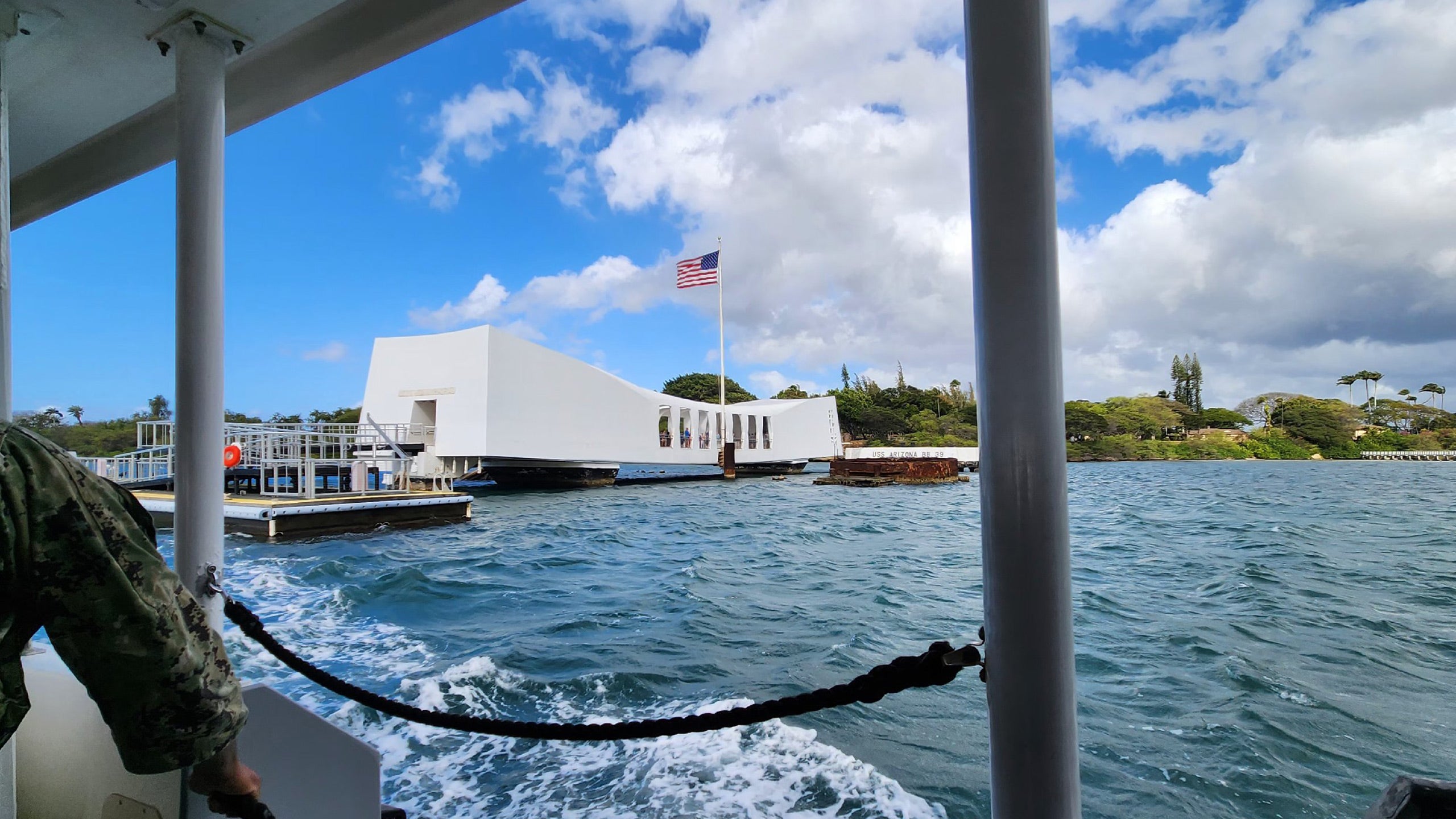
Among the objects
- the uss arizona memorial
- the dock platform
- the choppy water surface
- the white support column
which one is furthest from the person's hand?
the uss arizona memorial

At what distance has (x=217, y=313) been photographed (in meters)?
1.70

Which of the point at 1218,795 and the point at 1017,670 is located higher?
the point at 1017,670

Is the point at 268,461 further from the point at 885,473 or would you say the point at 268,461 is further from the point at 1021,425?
the point at 885,473

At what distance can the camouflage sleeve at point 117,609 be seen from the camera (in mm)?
528

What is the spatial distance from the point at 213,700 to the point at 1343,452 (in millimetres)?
69375

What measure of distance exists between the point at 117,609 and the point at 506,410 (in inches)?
701

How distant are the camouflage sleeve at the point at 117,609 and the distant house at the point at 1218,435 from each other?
62.9 m

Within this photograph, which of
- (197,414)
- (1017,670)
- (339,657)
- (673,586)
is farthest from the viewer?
(673,586)

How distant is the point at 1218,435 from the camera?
51.7m

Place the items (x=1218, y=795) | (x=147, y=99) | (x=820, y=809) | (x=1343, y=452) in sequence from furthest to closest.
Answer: (x=1343, y=452) → (x=1218, y=795) → (x=820, y=809) → (x=147, y=99)

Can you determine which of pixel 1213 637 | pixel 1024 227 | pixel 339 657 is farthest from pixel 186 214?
pixel 1213 637

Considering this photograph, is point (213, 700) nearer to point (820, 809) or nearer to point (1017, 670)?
point (1017, 670)

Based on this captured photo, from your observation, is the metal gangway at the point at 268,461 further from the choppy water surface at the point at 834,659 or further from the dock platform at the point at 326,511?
the choppy water surface at the point at 834,659

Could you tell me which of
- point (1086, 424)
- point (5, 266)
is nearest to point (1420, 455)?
point (1086, 424)
